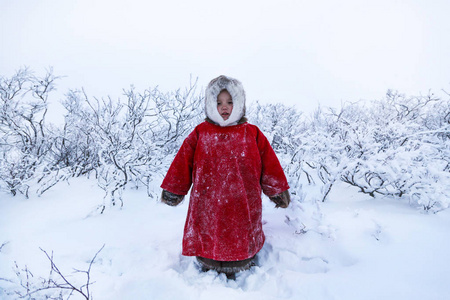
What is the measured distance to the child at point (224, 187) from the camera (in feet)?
5.65

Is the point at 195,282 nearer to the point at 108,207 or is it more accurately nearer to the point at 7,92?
the point at 108,207

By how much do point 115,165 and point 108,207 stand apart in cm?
58

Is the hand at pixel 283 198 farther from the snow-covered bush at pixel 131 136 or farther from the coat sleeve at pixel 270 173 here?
the snow-covered bush at pixel 131 136

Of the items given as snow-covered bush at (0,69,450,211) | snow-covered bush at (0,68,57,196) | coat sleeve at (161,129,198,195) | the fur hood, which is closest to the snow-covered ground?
snow-covered bush at (0,69,450,211)

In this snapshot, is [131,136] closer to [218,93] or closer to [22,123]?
[22,123]

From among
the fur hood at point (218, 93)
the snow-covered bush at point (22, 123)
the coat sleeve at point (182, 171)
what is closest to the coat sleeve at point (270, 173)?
the fur hood at point (218, 93)

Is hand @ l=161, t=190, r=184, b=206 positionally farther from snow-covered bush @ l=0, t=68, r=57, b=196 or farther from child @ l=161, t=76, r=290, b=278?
snow-covered bush @ l=0, t=68, r=57, b=196

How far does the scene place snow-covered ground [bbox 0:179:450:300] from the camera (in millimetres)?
1461

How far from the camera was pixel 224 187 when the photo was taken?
5.68ft

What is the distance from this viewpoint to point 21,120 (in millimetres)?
3861

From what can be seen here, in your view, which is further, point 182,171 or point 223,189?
point 182,171

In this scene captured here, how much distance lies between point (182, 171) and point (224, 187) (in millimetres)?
380

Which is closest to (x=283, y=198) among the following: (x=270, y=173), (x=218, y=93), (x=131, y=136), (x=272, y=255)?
(x=270, y=173)

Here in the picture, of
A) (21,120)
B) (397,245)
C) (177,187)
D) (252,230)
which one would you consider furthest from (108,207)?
(397,245)
